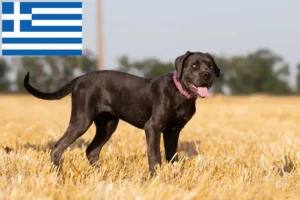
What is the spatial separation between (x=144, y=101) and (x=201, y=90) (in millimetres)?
781

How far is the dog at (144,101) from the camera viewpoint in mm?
5469

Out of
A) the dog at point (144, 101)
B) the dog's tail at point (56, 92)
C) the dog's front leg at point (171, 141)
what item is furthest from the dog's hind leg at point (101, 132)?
the dog's front leg at point (171, 141)

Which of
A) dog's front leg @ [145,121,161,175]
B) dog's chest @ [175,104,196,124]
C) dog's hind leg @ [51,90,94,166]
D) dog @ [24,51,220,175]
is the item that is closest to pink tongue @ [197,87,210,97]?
dog @ [24,51,220,175]

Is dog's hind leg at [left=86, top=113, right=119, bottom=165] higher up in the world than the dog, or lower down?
lower down

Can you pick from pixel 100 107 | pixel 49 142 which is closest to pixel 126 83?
pixel 100 107

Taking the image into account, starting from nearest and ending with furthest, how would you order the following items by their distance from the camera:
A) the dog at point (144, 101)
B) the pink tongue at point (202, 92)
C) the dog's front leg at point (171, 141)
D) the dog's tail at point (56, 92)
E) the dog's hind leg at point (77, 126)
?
the pink tongue at point (202, 92), the dog at point (144, 101), the dog's front leg at point (171, 141), the dog's hind leg at point (77, 126), the dog's tail at point (56, 92)

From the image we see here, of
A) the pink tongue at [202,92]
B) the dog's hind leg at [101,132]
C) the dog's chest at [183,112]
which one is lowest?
the dog's hind leg at [101,132]

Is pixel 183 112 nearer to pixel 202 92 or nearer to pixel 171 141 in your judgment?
pixel 202 92

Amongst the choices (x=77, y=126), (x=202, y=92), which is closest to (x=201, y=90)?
(x=202, y=92)

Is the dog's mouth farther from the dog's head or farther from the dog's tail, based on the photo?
the dog's tail

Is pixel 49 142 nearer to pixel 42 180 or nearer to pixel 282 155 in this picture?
pixel 282 155

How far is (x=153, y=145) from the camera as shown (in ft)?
18.0

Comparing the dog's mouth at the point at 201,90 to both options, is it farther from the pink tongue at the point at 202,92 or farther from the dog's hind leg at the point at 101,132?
the dog's hind leg at the point at 101,132

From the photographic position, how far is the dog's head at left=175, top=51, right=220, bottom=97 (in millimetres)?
5363
